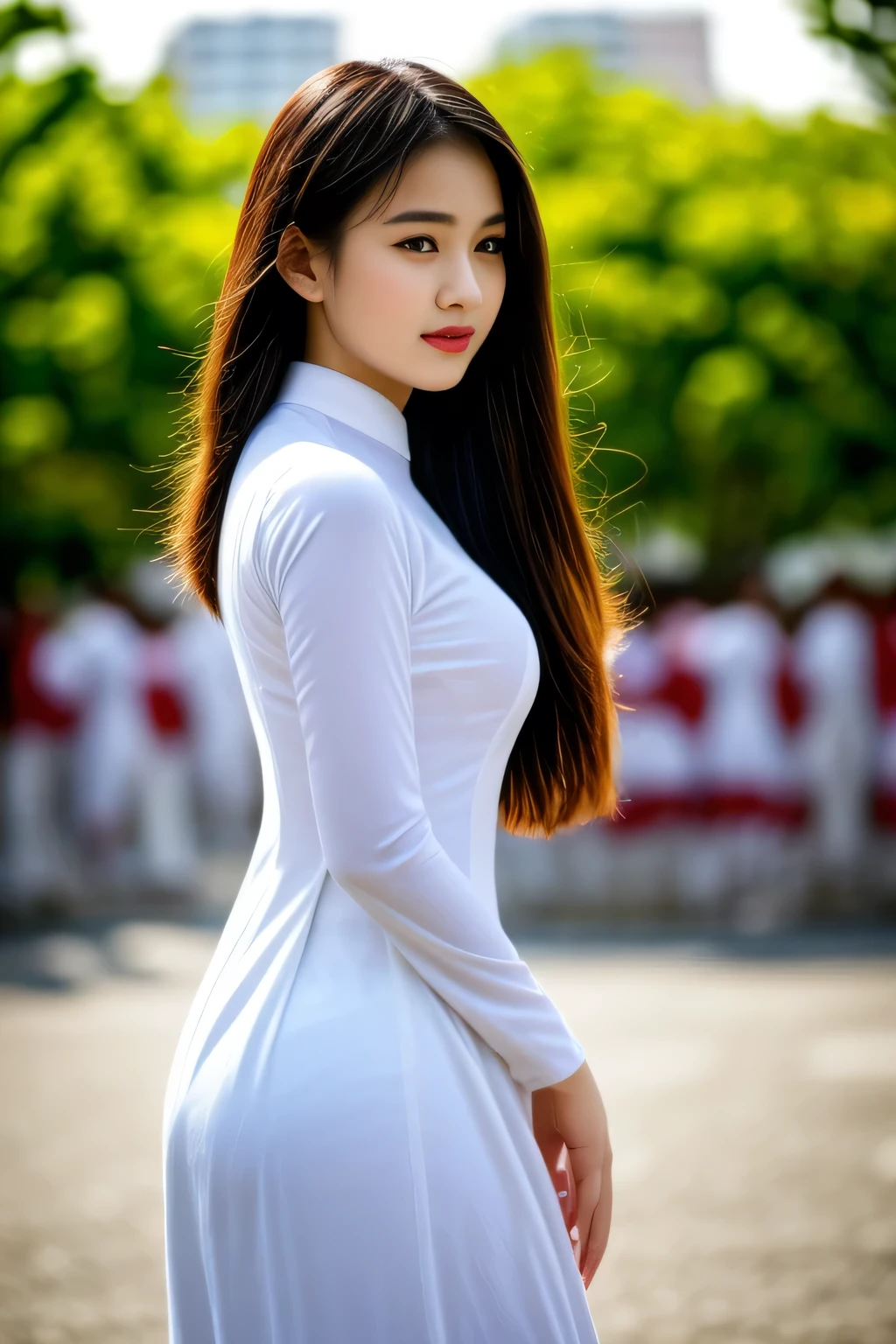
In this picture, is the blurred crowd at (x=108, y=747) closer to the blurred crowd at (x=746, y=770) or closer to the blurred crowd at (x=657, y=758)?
the blurred crowd at (x=657, y=758)

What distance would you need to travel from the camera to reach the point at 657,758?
11125 millimetres

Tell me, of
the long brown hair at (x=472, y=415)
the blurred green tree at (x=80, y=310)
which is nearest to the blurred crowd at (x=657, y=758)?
the blurred green tree at (x=80, y=310)

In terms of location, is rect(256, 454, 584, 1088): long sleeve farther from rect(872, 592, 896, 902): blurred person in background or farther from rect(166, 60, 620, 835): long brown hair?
rect(872, 592, 896, 902): blurred person in background

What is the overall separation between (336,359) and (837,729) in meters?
9.95

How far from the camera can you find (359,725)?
1.58 m

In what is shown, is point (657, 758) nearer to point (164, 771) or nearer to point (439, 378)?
point (164, 771)

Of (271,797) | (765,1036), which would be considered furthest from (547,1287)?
(765,1036)

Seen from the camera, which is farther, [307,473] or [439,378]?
[439,378]

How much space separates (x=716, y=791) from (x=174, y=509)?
9374 mm

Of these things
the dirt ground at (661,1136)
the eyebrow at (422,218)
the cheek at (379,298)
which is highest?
the eyebrow at (422,218)

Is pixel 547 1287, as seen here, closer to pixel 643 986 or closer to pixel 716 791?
pixel 643 986

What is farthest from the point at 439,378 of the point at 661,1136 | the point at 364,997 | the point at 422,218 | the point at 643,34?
the point at 643,34

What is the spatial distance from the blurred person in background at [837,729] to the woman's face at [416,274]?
9.57 metres

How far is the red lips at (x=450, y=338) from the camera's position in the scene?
5.90 ft
